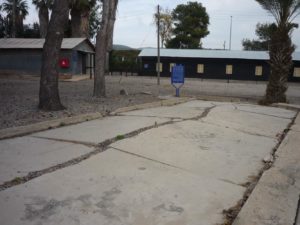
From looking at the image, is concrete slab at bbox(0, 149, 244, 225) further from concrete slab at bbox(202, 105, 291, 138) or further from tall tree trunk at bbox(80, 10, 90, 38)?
tall tree trunk at bbox(80, 10, 90, 38)

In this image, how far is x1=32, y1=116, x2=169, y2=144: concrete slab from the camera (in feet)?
21.0

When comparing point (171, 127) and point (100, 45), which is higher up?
point (100, 45)

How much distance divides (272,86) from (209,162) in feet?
39.5

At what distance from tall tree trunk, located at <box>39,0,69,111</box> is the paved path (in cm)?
227

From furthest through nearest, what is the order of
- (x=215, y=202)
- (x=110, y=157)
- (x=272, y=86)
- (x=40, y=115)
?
1. (x=272, y=86)
2. (x=40, y=115)
3. (x=110, y=157)
4. (x=215, y=202)

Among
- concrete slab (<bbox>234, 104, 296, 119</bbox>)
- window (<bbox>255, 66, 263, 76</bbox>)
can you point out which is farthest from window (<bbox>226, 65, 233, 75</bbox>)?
concrete slab (<bbox>234, 104, 296, 119</bbox>)

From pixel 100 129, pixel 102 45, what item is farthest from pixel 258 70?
pixel 100 129

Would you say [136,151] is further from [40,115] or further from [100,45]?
[100,45]

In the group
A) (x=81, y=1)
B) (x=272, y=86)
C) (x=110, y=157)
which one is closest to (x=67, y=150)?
(x=110, y=157)

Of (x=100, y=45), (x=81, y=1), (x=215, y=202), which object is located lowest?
(x=215, y=202)

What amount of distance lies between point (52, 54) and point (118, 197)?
6.56 meters

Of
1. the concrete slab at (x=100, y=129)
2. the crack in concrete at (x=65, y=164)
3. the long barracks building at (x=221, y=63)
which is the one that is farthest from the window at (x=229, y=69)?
the crack in concrete at (x=65, y=164)

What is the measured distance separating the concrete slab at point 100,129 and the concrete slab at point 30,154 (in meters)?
0.44

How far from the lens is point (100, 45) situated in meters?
14.2
